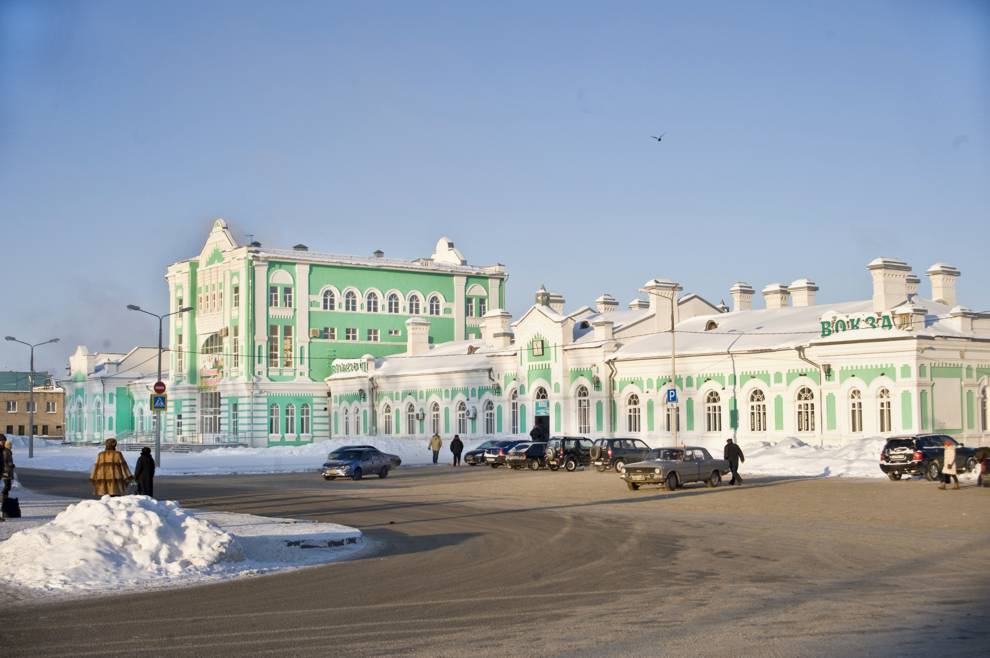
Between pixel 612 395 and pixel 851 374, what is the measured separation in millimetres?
14822

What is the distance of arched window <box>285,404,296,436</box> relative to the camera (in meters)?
82.5

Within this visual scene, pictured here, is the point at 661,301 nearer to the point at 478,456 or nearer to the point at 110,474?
the point at 478,456

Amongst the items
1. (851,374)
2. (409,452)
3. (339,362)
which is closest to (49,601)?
(851,374)

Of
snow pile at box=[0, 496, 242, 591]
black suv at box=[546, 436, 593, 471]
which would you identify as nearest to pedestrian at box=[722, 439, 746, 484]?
black suv at box=[546, 436, 593, 471]

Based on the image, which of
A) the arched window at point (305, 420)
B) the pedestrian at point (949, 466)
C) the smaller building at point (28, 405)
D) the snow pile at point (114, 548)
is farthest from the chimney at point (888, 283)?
the smaller building at point (28, 405)

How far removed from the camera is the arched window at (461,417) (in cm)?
7000

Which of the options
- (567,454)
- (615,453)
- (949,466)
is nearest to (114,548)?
(949,466)

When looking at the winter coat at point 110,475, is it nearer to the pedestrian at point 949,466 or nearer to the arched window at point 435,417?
the pedestrian at point 949,466

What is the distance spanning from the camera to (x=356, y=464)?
45531 mm

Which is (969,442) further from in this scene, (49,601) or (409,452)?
(49,601)

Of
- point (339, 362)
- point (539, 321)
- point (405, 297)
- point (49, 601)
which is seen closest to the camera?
point (49, 601)

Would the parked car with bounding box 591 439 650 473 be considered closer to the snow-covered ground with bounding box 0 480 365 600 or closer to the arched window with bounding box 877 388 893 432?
the arched window with bounding box 877 388 893 432

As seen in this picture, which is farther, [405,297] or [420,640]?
[405,297]

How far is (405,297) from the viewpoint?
8931 centimetres
